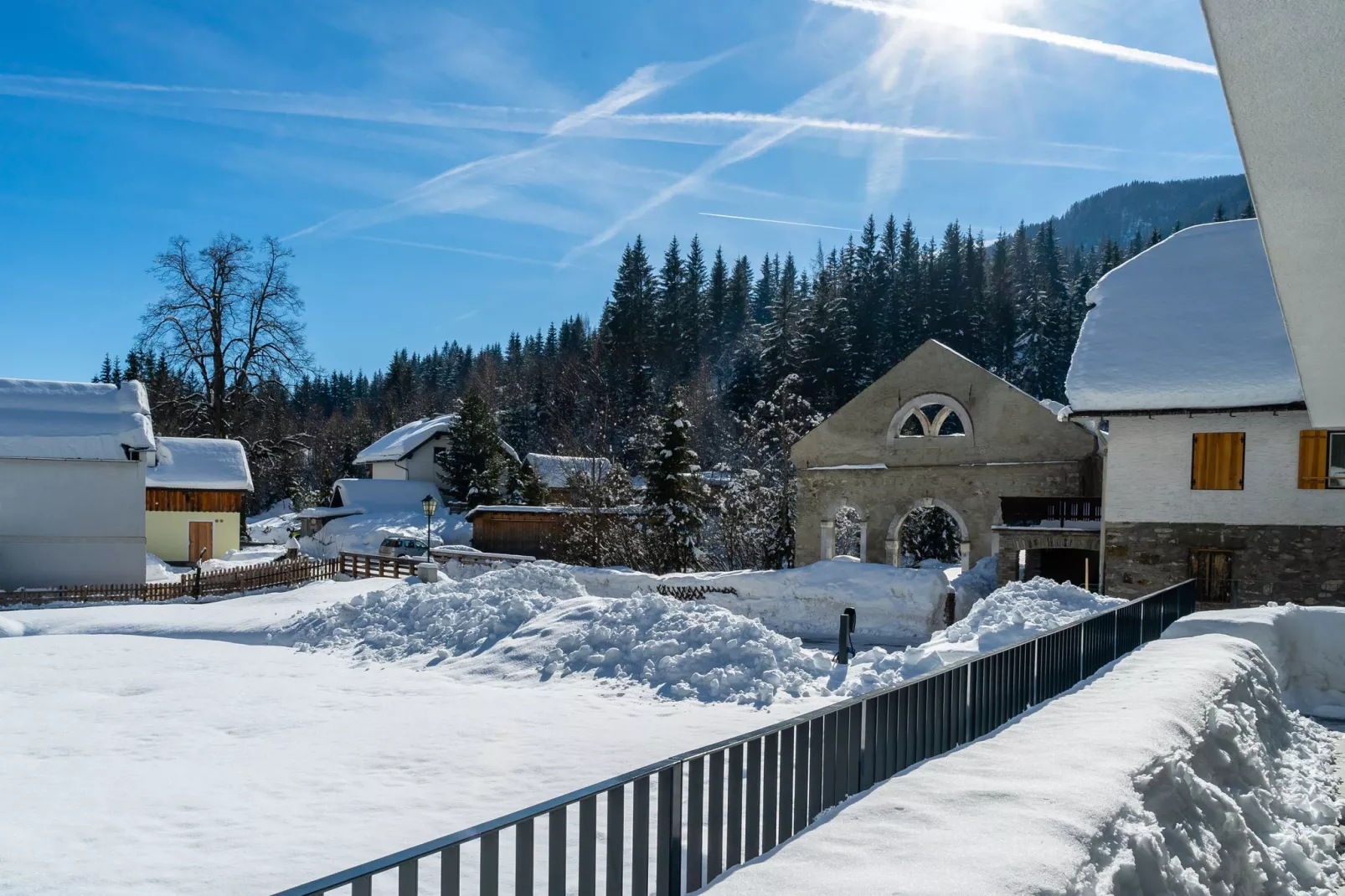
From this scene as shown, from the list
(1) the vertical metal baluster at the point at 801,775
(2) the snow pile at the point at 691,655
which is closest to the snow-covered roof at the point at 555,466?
(2) the snow pile at the point at 691,655

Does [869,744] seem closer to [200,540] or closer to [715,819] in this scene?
[715,819]

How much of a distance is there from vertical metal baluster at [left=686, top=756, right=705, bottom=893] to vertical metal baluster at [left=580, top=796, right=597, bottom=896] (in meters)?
0.53

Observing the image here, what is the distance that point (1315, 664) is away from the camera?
11.4 meters

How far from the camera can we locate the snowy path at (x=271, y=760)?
7.04m

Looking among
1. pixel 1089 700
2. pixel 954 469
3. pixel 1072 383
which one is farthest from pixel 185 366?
pixel 1089 700

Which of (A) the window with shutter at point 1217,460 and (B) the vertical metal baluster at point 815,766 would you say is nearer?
(B) the vertical metal baluster at point 815,766

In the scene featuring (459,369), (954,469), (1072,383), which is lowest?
(954,469)

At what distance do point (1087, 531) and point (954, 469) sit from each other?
5441mm

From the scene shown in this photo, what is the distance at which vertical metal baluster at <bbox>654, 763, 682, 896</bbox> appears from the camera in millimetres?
3508

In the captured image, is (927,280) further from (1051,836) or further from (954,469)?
(1051,836)

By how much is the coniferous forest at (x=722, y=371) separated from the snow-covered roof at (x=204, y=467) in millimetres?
1361

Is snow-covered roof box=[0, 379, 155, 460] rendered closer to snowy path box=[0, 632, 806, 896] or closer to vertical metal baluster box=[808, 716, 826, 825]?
snowy path box=[0, 632, 806, 896]

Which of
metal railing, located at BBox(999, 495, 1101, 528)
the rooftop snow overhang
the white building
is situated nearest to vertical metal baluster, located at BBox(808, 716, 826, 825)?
the rooftop snow overhang

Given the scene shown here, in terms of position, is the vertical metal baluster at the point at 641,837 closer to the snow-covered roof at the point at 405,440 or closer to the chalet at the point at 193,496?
the chalet at the point at 193,496
